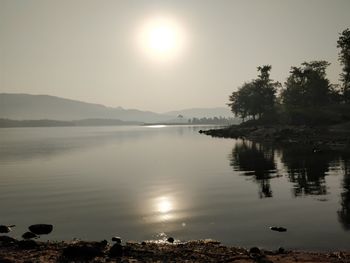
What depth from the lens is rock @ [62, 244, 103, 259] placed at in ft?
52.5

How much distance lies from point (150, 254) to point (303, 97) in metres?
124

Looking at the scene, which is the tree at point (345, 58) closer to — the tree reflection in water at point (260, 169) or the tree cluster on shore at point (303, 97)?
the tree cluster on shore at point (303, 97)

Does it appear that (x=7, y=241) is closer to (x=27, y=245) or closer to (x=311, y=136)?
(x=27, y=245)

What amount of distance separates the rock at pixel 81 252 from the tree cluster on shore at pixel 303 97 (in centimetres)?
9646

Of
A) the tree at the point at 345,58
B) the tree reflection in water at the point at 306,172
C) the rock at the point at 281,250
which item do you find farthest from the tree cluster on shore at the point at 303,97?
the rock at the point at 281,250

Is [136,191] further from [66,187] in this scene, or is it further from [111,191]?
[66,187]

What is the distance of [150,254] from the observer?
16.3 meters

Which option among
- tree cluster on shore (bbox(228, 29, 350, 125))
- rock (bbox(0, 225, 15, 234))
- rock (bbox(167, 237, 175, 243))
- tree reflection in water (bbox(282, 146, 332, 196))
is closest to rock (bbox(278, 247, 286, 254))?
rock (bbox(167, 237, 175, 243))

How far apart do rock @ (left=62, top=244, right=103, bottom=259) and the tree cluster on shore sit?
96.5m

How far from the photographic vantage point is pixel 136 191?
34000 millimetres

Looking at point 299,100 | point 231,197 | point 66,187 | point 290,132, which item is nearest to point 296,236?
point 231,197

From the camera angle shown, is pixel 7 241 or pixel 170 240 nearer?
pixel 7 241

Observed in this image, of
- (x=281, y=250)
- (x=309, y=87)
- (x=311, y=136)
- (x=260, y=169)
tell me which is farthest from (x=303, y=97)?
(x=281, y=250)

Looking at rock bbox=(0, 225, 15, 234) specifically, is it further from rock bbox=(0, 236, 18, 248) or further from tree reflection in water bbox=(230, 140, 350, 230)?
tree reflection in water bbox=(230, 140, 350, 230)
